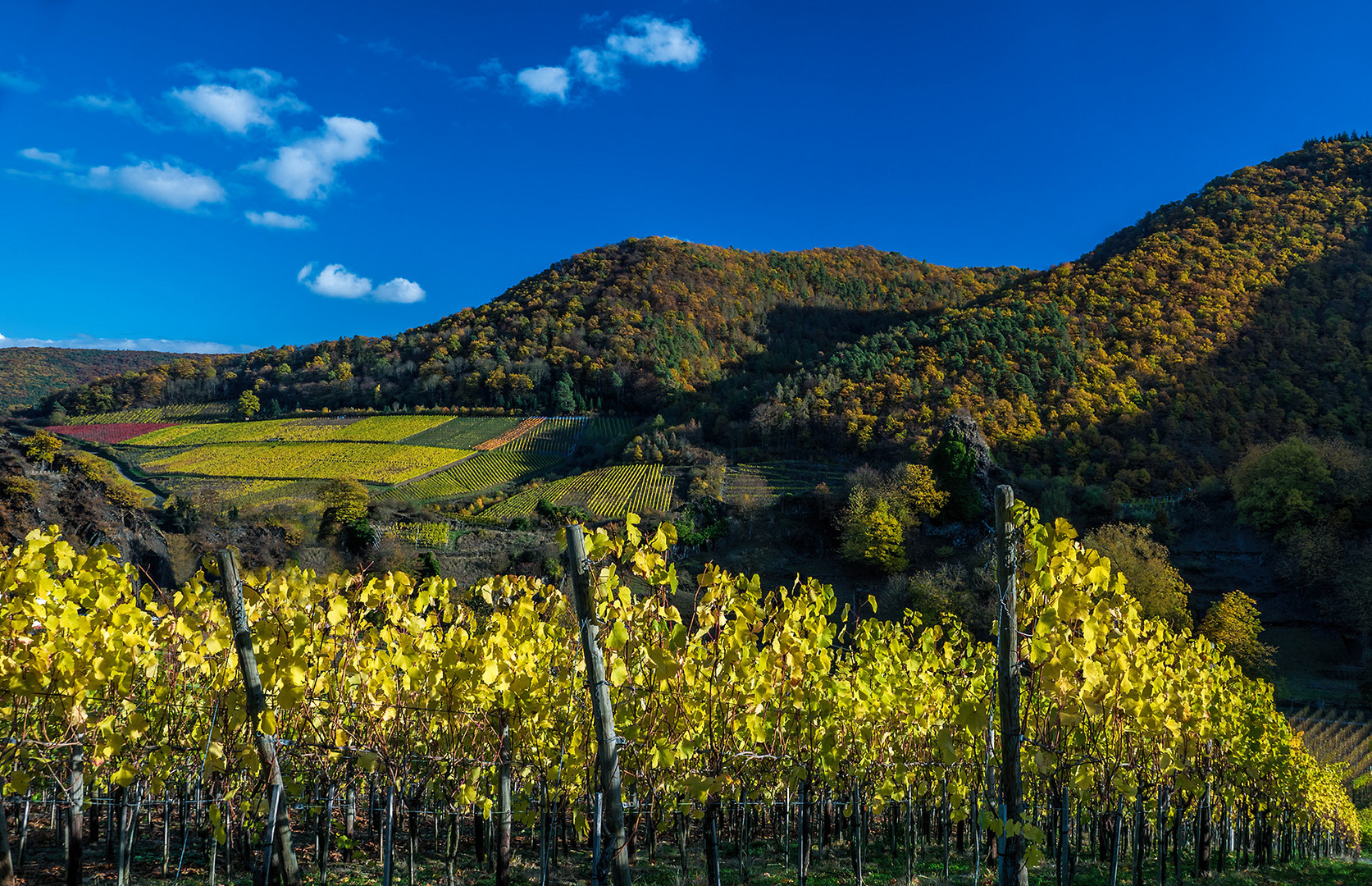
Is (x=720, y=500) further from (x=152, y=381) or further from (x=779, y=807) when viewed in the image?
(x=152, y=381)

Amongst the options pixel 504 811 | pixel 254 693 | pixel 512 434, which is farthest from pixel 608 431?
pixel 254 693

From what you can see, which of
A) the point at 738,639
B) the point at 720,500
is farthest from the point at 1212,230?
the point at 738,639

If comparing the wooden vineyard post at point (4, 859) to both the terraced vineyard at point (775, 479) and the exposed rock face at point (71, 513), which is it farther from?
the terraced vineyard at point (775, 479)

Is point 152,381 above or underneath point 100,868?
above

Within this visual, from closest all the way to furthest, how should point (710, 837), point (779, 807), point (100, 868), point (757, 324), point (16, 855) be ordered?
point (710, 837) < point (16, 855) < point (100, 868) < point (779, 807) < point (757, 324)

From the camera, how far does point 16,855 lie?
284 inches

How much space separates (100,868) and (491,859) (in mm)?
4336

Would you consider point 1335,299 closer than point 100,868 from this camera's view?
No

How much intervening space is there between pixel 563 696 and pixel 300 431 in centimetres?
7777

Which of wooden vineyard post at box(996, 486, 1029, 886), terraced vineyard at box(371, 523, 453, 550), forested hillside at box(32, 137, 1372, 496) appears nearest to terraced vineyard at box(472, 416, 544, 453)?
forested hillside at box(32, 137, 1372, 496)

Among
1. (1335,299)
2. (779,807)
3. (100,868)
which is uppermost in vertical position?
Answer: (1335,299)

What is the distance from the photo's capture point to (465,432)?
72.3m

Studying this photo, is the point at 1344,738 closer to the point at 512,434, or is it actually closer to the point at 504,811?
the point at 504,811

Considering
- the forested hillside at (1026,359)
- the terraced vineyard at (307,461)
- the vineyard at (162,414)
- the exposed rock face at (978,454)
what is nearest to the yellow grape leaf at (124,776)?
the exposed rock face at (978,454)
